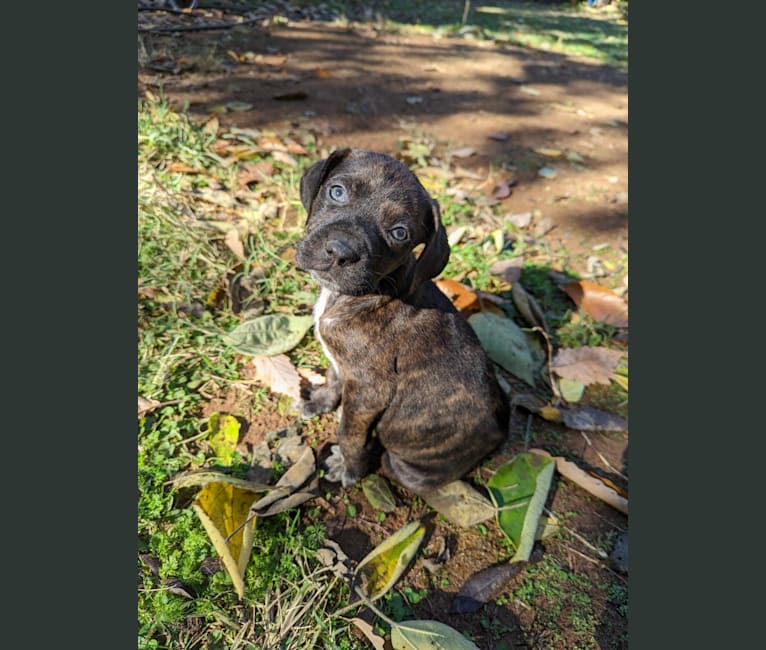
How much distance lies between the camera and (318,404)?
361 cm

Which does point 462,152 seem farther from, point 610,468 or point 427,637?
point 427,637

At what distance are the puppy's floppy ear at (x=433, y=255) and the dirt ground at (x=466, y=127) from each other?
142cm

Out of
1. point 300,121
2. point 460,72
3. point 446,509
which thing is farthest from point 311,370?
point 460,72

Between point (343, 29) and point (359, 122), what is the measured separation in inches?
233

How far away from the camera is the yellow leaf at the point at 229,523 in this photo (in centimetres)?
249

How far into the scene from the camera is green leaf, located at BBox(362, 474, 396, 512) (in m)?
3.13

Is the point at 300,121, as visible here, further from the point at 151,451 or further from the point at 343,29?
the point at 343,29

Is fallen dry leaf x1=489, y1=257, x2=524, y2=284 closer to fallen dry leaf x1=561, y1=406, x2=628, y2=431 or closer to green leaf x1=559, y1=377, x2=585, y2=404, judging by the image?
green leaf x1=559, y1=377, x2=585, y2=404

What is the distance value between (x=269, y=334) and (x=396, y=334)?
4.74ft

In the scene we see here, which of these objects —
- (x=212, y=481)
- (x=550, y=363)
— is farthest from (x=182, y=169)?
(x=550, y=363)

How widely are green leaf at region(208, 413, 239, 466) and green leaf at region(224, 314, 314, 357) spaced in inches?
23.6

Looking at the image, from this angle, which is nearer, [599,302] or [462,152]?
[599,302]

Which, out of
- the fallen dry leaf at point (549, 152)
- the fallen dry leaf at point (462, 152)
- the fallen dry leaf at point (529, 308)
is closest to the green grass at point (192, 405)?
the fallen dry leaf at point (529, 308)

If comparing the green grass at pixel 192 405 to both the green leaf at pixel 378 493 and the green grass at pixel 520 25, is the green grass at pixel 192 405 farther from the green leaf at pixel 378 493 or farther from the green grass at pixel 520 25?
the green grass at pixel 520 25
